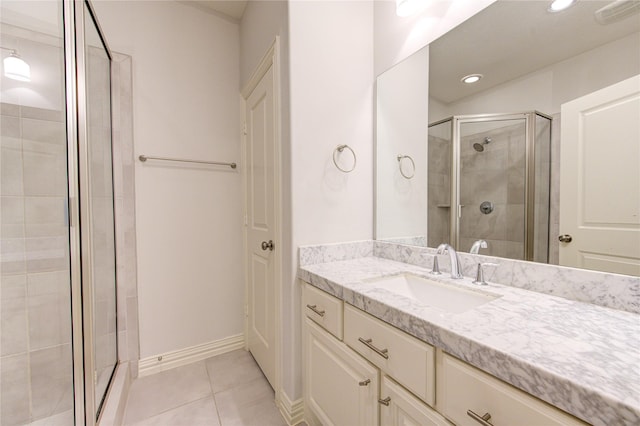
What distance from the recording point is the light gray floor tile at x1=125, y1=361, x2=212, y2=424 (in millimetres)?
1445

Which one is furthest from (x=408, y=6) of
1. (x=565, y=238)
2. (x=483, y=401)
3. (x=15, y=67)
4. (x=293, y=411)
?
(x=293, y=411)

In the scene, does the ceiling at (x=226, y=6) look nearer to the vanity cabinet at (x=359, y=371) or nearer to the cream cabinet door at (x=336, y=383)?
the vanity cabinet at (x=359, y=371)

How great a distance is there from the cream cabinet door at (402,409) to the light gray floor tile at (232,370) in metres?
1.21

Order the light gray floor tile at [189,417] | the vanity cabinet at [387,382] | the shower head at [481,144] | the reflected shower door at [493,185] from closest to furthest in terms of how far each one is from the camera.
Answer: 1. the vanity cabinet at [387,382]
2. the reflected shower door at [493,185]
3. the shower head at [481,144]
4. the light gray floor tile at [189,417]

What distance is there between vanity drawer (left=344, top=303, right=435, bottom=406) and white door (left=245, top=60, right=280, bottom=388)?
2.16ft

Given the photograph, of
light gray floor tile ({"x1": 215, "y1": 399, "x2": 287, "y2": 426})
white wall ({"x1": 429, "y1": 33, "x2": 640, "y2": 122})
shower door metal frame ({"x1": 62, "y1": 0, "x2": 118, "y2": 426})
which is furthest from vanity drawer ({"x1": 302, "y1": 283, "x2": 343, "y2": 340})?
white wall ({"x1": 429, "y1": 33, "x2": 640, "y2": 122})

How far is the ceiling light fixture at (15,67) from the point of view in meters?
1.11

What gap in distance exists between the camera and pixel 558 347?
0.54 metres

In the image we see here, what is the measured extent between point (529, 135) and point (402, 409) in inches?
41.4

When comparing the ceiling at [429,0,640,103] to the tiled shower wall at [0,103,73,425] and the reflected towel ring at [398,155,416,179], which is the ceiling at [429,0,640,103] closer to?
the reflected towel ring at [398,155,416,179]

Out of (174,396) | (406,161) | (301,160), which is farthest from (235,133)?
(174,396)

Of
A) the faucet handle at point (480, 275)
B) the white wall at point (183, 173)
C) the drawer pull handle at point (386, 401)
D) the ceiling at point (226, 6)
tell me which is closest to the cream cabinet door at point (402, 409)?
the drawer pull handle at point (386, 401)

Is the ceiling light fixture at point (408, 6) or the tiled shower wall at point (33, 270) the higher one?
the ceiling light fixture at point (408, 6)

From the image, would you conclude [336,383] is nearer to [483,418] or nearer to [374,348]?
[374,348]
